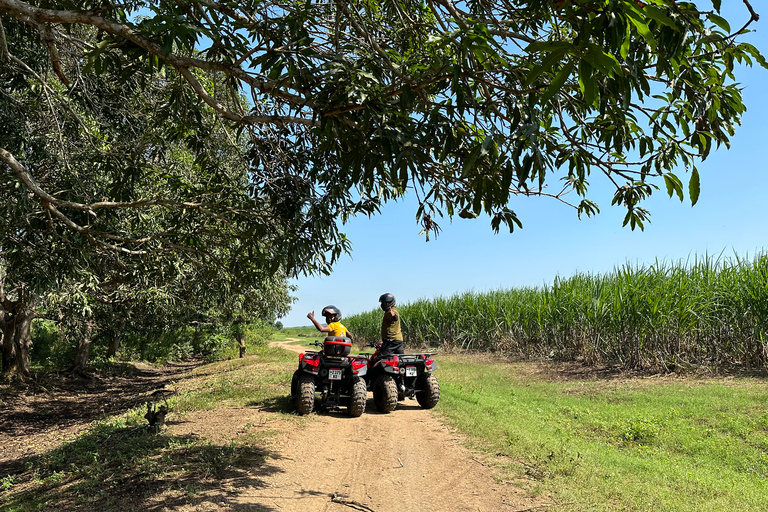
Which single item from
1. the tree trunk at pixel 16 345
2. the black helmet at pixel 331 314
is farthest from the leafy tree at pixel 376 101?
the tree trunk at pixel 16 345

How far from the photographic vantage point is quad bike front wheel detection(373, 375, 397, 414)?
8742mm

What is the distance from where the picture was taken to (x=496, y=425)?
7.65 meters

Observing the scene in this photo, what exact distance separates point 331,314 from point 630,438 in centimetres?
521

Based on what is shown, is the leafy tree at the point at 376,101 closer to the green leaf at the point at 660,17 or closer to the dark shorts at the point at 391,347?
the green leaf at the point at 660,17

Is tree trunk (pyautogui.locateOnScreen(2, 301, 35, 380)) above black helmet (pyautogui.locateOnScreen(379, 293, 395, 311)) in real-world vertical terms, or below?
below

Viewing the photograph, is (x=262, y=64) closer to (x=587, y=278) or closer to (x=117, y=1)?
(x=117, y=1)

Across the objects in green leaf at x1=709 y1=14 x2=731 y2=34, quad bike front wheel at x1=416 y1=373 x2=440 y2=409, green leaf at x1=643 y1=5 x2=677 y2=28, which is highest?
green leaf at x1=709 y1=14 x2=731 y2=34

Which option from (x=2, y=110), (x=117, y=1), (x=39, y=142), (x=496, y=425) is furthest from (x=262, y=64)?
(x=496, y=425)

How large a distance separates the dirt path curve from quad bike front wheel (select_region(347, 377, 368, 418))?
43 cm

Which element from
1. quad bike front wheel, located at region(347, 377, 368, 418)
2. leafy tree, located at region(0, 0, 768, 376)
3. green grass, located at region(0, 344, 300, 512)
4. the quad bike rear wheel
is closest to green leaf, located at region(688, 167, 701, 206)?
leafy tree, located at region(0, 0, 768, 376)

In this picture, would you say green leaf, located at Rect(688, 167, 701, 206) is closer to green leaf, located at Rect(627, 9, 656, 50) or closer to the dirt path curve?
green leaf, located at Rect(627, 9, 656, 50)

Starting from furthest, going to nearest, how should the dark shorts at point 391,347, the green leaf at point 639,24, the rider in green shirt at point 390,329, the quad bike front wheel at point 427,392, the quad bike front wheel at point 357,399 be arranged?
the dark shorts at point 391,347, the rider in green shirt at point 390,329, the quad bike front wheel at point 427,392, the quad bike front wheel at point 357,399, the green leaf at point 639,24

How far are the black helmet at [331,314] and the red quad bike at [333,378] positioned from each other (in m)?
0.45

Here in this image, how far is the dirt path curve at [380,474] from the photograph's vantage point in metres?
4.83
